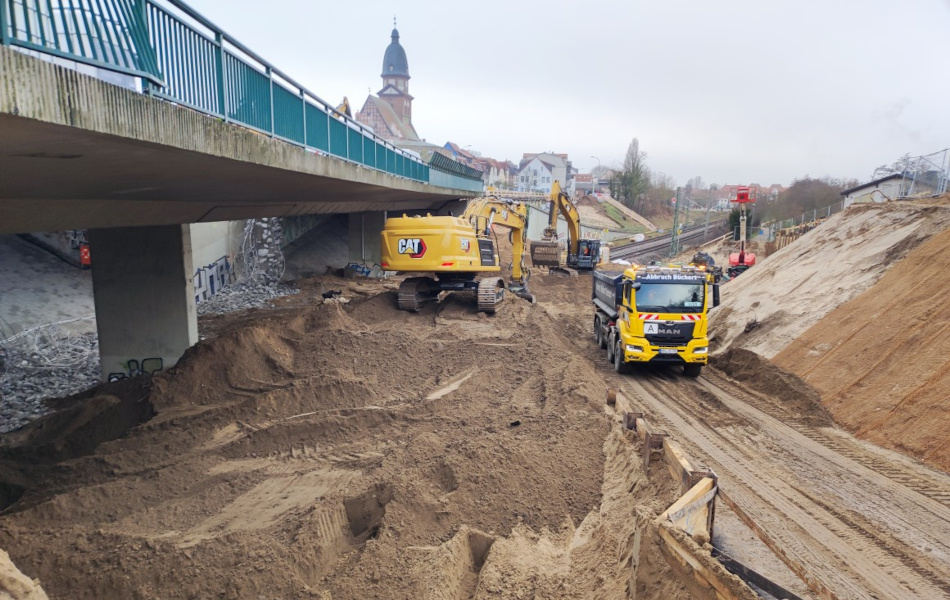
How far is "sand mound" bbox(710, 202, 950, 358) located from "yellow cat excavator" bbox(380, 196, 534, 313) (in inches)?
280

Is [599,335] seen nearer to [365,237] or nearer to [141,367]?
[141,367]

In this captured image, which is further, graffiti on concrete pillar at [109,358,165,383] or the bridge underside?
graffiti on concrete pillar at [109,358,165,383]

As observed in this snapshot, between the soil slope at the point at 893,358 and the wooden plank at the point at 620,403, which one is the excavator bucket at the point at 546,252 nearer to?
the soil slope at the point at 893,358

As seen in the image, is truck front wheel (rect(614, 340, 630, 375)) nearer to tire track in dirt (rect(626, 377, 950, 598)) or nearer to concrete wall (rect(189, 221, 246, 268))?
tire track in dirt (rect(626, 377, 950, 598))

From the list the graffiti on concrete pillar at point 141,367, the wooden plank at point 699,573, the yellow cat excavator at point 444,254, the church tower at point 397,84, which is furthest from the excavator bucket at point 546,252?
the church tower at point 397,84

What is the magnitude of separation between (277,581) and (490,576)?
1.94 meters

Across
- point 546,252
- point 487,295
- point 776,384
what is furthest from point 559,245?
point 776,384

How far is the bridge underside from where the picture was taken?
475 centimetres

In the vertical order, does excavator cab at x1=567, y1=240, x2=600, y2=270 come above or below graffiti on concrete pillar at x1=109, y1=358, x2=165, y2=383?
above

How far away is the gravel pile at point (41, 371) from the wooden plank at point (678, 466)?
459 inches

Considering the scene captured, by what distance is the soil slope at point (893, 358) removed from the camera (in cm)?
979

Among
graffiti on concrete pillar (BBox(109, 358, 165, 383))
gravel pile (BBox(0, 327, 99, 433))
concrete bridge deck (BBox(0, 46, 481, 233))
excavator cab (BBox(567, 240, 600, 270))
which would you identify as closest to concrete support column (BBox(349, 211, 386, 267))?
excavator cab (BBox(567, 240, 600, 270))

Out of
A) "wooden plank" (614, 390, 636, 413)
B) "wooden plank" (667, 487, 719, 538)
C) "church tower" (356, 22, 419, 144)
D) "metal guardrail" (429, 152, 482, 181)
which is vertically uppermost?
"church tower" (356, 22, 419, 144)

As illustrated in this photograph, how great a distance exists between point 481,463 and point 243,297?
695 inches
